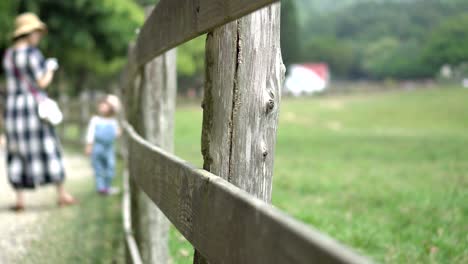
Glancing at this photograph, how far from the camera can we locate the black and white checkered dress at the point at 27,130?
7.28m

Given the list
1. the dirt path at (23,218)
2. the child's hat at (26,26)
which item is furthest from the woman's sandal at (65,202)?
the child's hat at (26,26)

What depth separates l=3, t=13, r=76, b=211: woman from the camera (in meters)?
7.27

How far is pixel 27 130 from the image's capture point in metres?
7.46

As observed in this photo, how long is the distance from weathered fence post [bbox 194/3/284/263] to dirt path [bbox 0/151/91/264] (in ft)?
11.7

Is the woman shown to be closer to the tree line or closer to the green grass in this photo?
the green grass

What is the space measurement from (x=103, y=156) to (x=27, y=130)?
1502 millimetres

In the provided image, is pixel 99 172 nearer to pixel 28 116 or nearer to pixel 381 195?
pixel 28 116

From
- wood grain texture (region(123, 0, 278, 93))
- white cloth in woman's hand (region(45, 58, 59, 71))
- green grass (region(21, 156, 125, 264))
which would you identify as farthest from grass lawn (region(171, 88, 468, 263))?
white cloth in woman's hand (region(45, 58, 59, 71))

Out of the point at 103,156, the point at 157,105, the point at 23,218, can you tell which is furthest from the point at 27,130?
the point at 157,105

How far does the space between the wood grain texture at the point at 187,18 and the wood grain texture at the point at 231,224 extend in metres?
0.38

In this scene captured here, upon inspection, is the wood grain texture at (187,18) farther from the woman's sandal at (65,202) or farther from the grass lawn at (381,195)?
the woman's sandal at (65,202)

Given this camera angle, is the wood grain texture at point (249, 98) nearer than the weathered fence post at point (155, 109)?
Yes

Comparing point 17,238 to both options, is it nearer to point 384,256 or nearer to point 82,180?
point 384,256

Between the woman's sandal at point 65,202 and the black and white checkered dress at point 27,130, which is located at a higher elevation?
the black and white checkered dress at point 27,130
